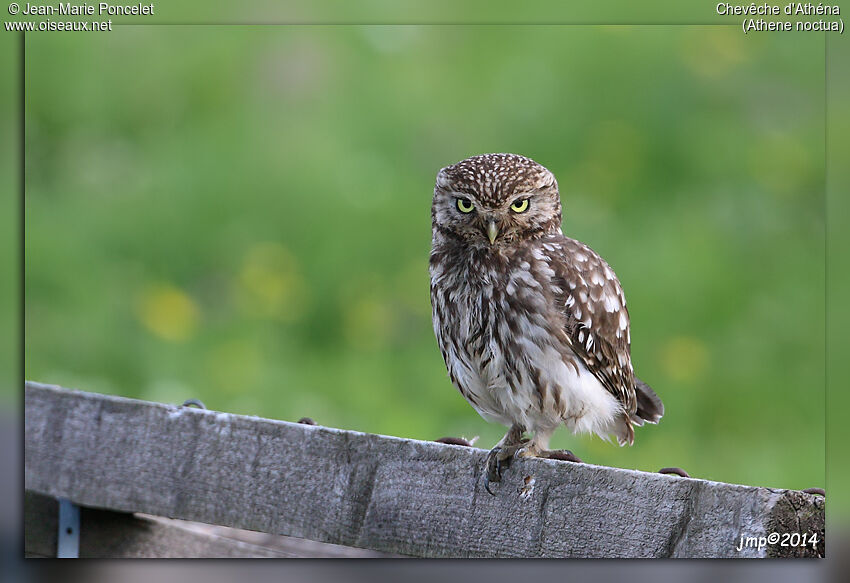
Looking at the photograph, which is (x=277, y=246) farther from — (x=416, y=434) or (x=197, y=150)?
(x=416, y=434)

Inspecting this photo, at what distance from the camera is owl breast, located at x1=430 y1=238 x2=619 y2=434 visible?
101 inches

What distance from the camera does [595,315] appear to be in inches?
105

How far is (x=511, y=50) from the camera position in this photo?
287 centimetres

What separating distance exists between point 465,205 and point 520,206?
0.14m

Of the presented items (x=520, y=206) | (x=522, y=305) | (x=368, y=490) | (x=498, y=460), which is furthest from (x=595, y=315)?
(x=368, y=490)

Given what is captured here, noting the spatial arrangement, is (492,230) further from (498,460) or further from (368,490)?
(368,490)

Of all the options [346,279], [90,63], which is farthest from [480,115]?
→ [90,63]

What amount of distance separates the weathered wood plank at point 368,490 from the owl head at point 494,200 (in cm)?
55

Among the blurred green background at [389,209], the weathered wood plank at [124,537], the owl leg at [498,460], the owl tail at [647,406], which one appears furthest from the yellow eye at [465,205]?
the weathered wood plank at [124,537]

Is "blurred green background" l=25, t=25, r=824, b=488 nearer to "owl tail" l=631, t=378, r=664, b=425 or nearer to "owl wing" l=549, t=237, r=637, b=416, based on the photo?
"owl tail" l=631, t=378, r=664, b=425

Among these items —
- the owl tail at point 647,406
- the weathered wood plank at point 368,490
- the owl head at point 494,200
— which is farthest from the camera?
the owl tail at point 647,406

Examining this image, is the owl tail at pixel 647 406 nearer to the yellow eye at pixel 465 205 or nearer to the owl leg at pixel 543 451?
the owl leg at pixel 543 451

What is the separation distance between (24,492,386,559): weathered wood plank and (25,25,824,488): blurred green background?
367mm

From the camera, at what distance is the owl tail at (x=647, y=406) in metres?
2.84
